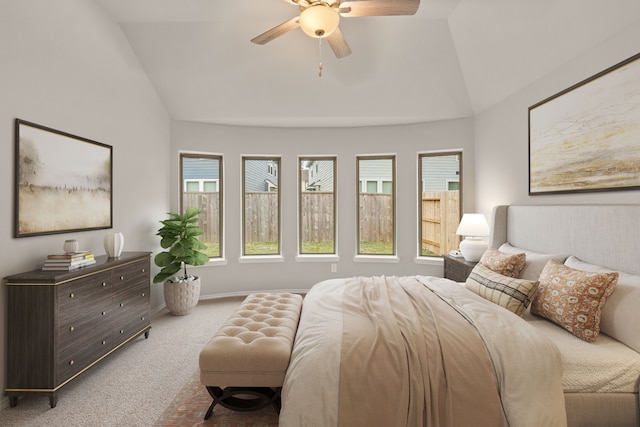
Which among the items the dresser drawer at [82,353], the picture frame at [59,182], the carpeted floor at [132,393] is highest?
the picture frame at [59,182]

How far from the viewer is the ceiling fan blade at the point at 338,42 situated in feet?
8.70

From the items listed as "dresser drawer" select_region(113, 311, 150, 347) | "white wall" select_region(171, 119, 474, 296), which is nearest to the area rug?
"dresser drawer" select_region(113, 311, 150, 347)

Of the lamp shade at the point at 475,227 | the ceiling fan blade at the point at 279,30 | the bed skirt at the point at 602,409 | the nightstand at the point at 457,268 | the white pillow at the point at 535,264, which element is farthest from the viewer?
the lamp shade at the point at 475,227

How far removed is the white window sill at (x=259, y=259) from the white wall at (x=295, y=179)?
0.07 metres

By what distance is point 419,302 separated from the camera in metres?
2.30

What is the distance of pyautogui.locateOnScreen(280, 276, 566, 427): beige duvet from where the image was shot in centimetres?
156

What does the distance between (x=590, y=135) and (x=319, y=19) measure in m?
2.30

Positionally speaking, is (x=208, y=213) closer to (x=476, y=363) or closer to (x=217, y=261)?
(x=217, y=261)

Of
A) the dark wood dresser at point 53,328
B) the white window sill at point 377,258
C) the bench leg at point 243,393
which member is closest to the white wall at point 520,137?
the white window sill at point 377,258

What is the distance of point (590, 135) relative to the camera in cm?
256

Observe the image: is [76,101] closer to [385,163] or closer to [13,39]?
[13,39]

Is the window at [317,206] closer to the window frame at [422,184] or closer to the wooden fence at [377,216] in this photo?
the wooden fence at [377,216]

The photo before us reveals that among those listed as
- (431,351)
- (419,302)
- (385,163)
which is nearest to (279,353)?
(431,351)

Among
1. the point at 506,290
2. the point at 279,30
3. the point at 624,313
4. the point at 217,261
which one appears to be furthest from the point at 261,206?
the point at 624,313
